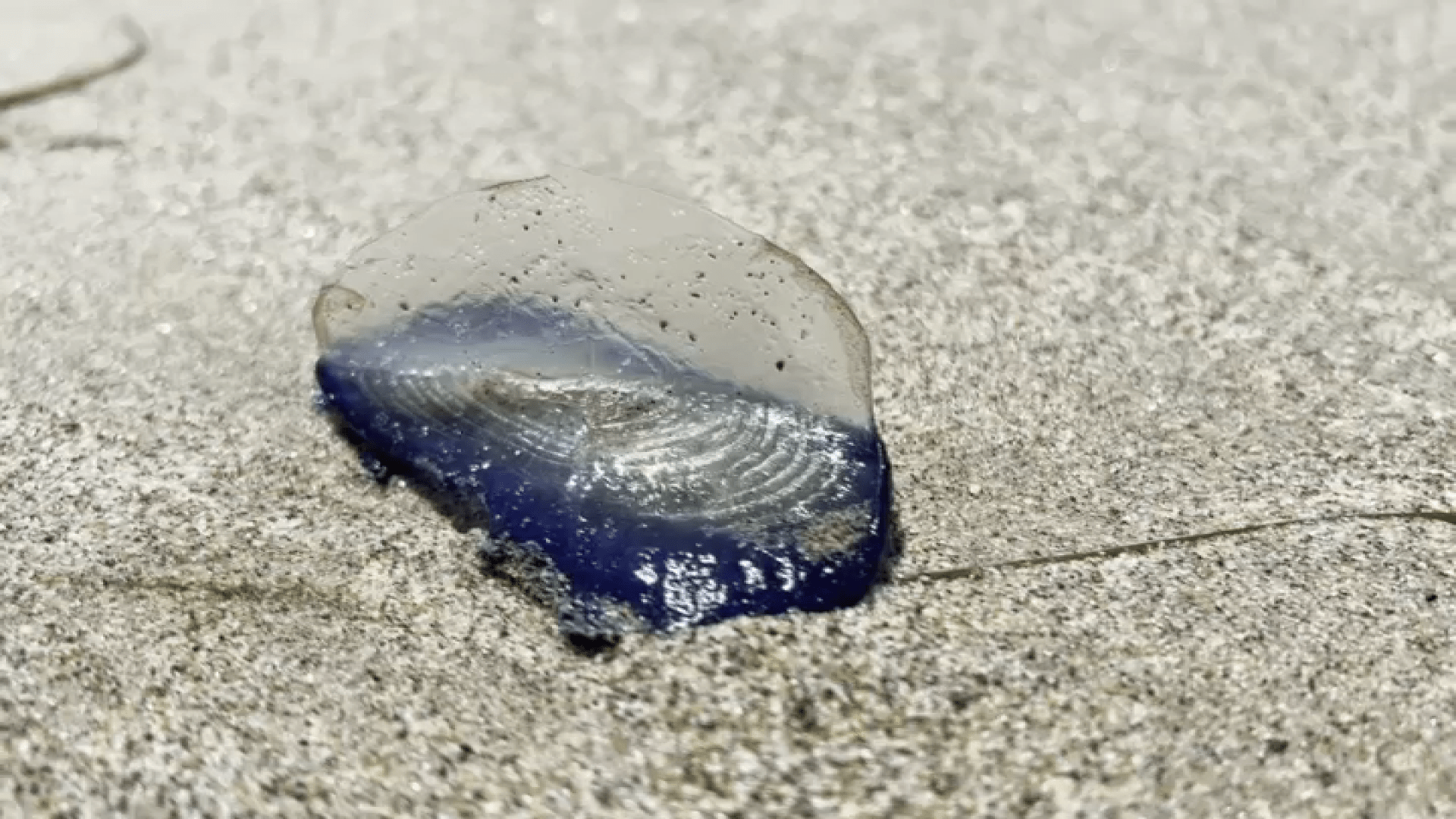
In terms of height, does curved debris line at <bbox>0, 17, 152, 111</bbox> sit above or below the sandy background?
below

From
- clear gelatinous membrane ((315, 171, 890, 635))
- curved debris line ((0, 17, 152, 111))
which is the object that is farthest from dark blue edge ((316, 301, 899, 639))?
curved debris line ((0, 17, 152, 111))

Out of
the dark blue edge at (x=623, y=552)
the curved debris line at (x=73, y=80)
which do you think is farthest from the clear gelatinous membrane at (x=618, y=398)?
the curved debris line at (x=73, y=80)

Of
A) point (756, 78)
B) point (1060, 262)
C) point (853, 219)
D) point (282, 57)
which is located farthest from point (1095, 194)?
point (282, 57)

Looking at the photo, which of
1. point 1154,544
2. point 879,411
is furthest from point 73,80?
point 1154,544

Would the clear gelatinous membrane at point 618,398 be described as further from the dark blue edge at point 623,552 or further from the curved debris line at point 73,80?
the curved debris line at point 73,80

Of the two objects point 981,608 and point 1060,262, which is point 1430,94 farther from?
point 981,608

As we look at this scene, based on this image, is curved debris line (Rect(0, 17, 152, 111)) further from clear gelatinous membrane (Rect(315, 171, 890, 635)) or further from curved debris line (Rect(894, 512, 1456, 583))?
curved debris line (Rect(894, 512, 1456, 583))
